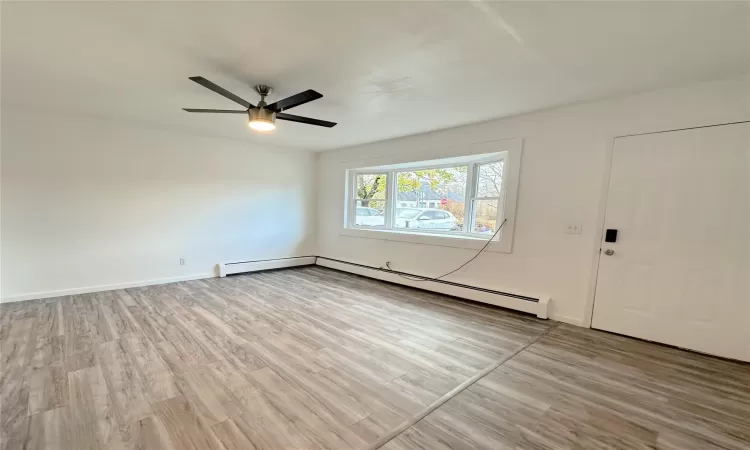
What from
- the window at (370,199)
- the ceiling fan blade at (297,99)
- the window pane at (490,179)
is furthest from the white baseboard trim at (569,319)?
the ceiling fan blade at (297,99)

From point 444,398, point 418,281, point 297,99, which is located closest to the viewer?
point 444,398

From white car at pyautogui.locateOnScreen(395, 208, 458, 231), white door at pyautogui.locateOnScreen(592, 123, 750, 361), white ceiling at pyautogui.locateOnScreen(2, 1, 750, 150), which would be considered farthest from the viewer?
white car at pyautogui.locateOnScreen(395, 208, 458, 231)

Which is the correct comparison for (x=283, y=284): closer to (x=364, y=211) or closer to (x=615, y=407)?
(x=364, y=211)

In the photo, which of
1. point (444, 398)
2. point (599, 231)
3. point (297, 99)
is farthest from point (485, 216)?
point (297, 99)

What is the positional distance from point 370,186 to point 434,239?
184 centimetres

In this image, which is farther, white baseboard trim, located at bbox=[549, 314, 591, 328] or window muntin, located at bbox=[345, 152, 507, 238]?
window muntin, located at bbox=[345, 152, 507, 238]

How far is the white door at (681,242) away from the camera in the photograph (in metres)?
2.50

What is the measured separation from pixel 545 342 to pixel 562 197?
156 cm

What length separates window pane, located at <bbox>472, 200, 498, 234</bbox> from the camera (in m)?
4.09

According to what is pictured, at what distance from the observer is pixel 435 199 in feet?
16.0

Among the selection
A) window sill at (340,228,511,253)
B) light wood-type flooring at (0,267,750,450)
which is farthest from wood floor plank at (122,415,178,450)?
window sill at (340,228,511,253)

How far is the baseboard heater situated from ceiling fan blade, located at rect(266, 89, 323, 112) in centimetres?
306

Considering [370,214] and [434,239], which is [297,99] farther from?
[370,214]

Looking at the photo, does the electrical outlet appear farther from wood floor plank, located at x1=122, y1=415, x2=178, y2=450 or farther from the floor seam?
wood floor plank, located at x1=122, y1=415, x2=178, y2=450
